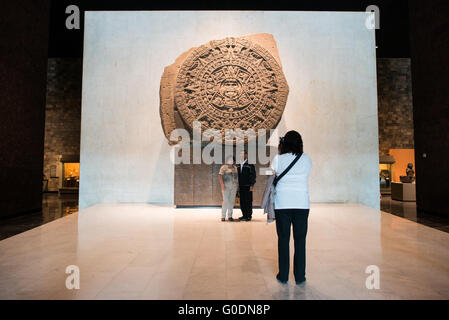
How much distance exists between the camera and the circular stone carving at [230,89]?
7.34 meters

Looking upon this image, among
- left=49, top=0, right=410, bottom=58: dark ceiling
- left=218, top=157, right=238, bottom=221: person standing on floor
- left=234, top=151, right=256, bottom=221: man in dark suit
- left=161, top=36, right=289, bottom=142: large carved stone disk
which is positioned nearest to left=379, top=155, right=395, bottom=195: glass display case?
left=49, top=0, right=410, bottom=58: dark ceiling

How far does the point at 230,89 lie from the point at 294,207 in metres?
5.18

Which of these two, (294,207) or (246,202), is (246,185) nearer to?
(246,202)

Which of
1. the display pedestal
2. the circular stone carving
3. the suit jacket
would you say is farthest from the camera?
the display pedestal

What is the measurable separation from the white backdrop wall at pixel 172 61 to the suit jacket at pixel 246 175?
3.29 m

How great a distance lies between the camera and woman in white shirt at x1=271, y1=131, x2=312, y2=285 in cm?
273

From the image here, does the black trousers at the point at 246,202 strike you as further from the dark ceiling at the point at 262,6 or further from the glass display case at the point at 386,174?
the glass display case at the point at 386,174

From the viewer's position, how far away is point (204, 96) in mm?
7379

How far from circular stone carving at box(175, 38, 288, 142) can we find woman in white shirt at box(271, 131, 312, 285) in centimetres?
456

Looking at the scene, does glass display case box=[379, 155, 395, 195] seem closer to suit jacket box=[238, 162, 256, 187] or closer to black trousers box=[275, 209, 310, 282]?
suit jacket box=[238, 162, 256, 187]

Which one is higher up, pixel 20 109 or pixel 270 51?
pixel 270 51

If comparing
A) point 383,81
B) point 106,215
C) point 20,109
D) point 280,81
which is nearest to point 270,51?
point 280,81
